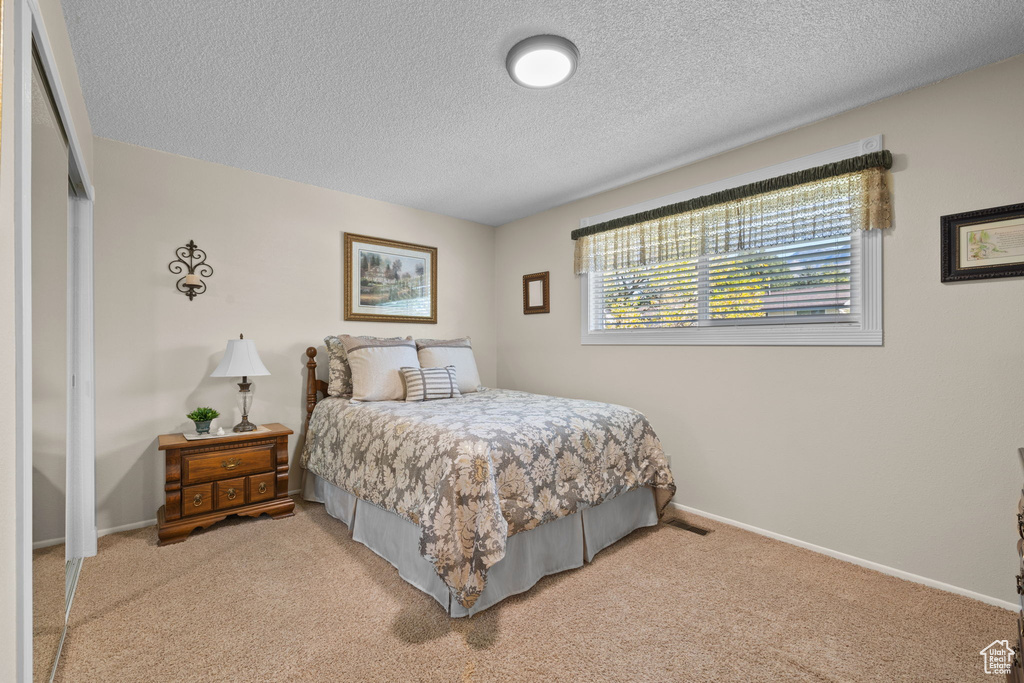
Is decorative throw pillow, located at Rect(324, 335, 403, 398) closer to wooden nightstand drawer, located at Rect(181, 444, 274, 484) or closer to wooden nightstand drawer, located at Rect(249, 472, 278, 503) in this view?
wooden nightstand drawer, located at Rect(181, 444, 274, 484)

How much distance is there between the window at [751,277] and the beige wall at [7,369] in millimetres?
3193

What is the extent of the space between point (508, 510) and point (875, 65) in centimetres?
263

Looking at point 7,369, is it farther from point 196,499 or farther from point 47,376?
point 196,499

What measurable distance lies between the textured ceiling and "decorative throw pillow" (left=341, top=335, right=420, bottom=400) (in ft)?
4.26

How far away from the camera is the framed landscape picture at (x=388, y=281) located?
12.8 ft

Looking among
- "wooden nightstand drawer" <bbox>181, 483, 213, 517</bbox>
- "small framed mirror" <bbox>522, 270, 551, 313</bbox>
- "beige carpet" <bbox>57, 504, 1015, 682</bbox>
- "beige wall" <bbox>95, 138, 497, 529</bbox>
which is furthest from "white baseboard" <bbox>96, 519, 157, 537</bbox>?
"small framed mirror" <bbox>522, 270, 551, 313</bbox>

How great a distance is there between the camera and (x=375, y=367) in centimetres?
336

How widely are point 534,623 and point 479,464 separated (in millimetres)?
701

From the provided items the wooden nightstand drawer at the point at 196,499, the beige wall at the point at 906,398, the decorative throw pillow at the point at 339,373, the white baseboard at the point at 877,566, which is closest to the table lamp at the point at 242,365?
the wooden nightstand drawer at the point at 196,499

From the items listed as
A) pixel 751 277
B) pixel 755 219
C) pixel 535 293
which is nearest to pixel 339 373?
pixel 535 293

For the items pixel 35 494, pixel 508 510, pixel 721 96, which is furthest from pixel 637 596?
pixel 721 96

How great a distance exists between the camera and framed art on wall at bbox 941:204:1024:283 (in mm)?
2023

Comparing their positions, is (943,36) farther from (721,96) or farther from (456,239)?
(456,239)

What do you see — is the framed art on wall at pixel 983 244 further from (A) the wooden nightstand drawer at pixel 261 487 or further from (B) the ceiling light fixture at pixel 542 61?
(A) the wooden nightstand drawer at pixel 261 487
